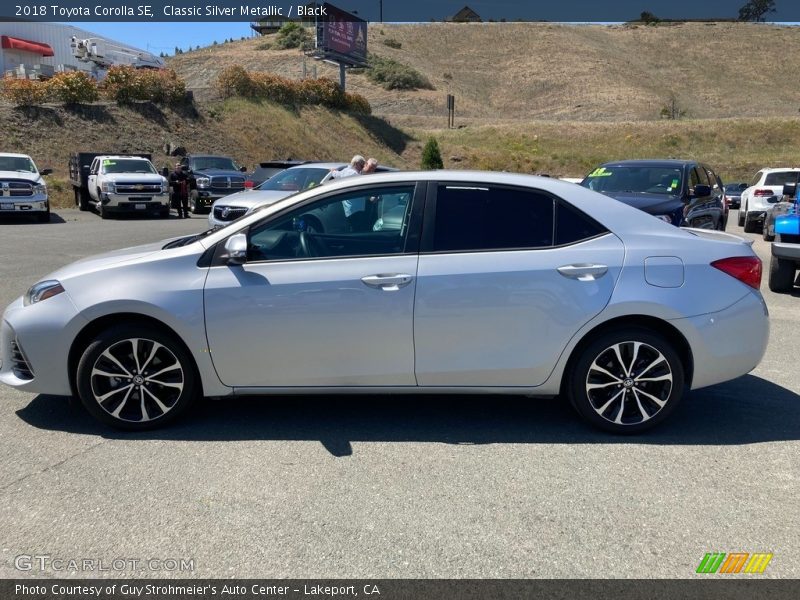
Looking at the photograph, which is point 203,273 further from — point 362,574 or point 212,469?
point 362,574

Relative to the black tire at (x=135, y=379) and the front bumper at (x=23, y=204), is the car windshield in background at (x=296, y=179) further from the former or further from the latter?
the black tire at (x=135, y=379)

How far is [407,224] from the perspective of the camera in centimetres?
459

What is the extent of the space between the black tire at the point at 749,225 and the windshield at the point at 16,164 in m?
19.7

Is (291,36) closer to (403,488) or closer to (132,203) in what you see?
(132,203)

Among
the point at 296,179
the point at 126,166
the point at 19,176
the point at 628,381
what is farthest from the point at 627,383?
the point at 126,166

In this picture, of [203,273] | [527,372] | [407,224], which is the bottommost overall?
[527,372]

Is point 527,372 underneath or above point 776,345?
above

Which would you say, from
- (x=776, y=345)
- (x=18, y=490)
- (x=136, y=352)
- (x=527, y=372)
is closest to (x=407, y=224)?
(x=527, y=372)

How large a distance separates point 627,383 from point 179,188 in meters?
19.0

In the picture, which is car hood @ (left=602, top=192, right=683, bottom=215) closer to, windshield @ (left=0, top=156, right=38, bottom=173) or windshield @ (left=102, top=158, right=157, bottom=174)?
windshield @ (left=102, top=158, right=157, bottom=174)

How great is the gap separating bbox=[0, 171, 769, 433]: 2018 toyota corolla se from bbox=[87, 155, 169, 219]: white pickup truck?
16921 mm

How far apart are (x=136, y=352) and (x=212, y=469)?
3.18 ft

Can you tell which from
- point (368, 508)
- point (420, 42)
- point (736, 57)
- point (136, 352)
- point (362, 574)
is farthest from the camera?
point (420, 42)

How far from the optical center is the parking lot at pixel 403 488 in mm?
3240
